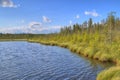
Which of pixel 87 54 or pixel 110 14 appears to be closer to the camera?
pixel 87 54

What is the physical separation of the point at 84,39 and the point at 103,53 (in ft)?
134

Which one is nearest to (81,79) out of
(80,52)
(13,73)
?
(13,73)

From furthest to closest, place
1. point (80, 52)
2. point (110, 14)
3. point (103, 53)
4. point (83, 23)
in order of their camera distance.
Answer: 1. point (83, 23)
2. point (110, 14)
3. point (80, 52)
4. point (103, 53)

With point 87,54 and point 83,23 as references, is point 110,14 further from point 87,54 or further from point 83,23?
point 83,23

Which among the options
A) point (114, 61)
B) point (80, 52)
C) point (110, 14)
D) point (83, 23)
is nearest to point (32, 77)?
point (114, 61)

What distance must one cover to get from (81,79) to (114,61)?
16.6 metres

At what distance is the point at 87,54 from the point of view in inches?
2121

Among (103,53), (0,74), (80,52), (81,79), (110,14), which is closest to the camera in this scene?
(81,79)

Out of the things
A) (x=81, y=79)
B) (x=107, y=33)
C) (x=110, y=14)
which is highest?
(x=110, y=14)

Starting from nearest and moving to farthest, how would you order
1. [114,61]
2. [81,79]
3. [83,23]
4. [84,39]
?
[81,79], [114,61], [84,39], [83,23]

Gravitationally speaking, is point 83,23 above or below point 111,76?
above

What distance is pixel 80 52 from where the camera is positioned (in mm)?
61562

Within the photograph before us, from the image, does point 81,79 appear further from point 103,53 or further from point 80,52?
point 80,52

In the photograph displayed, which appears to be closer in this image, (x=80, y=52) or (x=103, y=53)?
(x=103, y=53)
